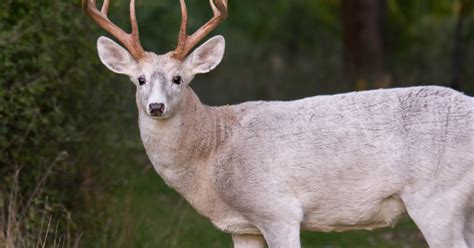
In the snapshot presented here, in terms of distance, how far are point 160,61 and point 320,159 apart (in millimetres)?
1374

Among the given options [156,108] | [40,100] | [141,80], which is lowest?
[40,100]

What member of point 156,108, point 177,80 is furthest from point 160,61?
point 156,108

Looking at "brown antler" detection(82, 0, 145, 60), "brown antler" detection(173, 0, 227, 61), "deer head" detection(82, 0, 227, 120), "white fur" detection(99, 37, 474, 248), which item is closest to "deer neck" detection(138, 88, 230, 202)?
"white fur" detection(99, 37, 474, 248)

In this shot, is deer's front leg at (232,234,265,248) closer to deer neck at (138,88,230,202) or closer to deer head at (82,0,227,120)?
deer neck at (138,88,230,202)

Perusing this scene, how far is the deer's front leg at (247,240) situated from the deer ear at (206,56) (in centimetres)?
129

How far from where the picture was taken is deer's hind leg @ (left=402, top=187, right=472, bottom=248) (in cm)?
769

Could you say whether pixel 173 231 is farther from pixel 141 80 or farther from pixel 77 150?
pixel 141 80

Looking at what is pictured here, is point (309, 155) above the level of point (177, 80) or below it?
below

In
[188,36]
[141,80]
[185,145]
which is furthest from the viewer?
[188,36]

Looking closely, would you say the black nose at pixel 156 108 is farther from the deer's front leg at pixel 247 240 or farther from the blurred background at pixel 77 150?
the blurred background at pixel 77 150

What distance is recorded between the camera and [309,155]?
794cm

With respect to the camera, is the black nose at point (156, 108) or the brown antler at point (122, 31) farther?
the brown antler at point (122, 31)

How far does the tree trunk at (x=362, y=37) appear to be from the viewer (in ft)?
56.3

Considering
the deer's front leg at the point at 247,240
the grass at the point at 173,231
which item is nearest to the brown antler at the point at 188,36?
the deer's front leg at the point at 247,240
